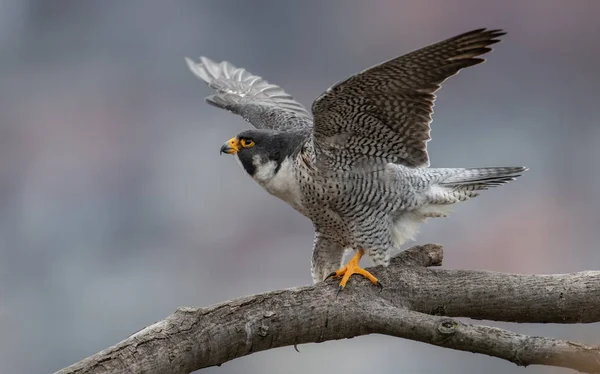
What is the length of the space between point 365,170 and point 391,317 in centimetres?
92

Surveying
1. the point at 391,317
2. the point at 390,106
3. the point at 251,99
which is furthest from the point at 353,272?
the point at 251,99

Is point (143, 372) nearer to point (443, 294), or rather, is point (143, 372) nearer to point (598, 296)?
point (443, 294)

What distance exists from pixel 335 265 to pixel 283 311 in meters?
1.13

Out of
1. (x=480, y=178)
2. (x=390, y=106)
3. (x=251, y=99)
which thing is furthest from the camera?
(x=251, y=99)

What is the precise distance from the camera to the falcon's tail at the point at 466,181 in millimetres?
3492

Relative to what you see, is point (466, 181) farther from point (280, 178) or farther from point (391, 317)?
point (391, 317)

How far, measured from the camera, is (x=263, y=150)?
3461 mm

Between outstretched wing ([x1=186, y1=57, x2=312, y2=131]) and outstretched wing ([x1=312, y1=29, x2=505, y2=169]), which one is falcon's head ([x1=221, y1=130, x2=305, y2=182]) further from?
outstretched wing ([x1=186, y1=57, x2=312, y2=131])

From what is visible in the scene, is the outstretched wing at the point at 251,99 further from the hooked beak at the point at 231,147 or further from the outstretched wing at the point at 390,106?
the outstretched wing at the point at 390,106

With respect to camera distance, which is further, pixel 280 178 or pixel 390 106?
pixel 280 178

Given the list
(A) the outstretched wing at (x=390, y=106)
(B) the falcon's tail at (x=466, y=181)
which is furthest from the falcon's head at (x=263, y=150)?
(B) the falcon's tail at (x=466, y=181)

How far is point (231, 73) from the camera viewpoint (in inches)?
200

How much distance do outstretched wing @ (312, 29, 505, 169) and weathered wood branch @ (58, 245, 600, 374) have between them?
519mm

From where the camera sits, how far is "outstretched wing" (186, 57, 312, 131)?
4.21m
